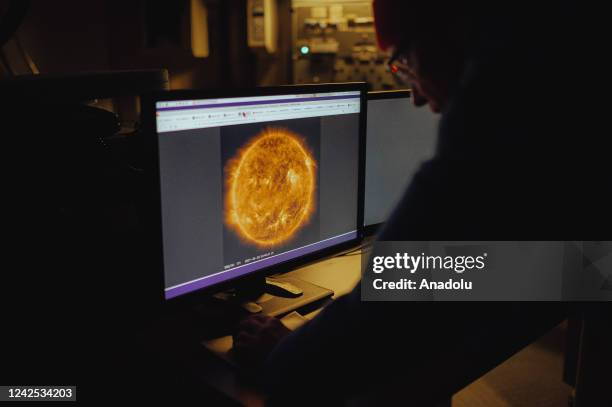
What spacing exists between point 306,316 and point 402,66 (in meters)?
0.55

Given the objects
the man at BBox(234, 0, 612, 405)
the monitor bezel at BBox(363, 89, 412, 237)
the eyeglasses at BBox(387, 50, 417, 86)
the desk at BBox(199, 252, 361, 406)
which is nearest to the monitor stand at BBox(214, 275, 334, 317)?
the desk at BBox(199, 252, 361, 406)

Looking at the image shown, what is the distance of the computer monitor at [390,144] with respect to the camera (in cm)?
138

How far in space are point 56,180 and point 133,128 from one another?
30 centimetres

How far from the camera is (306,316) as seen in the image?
43.4 inches

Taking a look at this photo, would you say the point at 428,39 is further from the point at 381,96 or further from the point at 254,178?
the point at 381,96

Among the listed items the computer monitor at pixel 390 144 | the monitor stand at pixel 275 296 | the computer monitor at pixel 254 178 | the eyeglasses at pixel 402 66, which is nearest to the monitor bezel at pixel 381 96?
the computer monitor at pixel 390 144

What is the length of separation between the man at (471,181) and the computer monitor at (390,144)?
69 cm

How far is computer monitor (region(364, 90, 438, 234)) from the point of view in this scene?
1.38 metres

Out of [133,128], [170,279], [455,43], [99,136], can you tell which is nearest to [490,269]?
[455,43]

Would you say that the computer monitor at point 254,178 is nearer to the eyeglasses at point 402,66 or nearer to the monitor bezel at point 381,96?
the monitor bezel at point 381,96

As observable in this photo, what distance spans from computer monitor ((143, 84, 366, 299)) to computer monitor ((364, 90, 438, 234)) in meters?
0.16

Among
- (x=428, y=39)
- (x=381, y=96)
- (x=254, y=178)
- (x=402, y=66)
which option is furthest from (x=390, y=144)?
(x=428, y=39)

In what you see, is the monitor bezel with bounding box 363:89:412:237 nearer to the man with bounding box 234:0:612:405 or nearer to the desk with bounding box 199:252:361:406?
the desk with bounding box 199:252:361:406

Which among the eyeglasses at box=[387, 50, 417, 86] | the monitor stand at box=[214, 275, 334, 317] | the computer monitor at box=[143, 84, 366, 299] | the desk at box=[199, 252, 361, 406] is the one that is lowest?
the desk at box=[199, 252, 361, 406]
